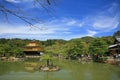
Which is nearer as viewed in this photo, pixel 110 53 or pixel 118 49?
pixel 118 49

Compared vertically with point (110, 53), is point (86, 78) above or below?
below

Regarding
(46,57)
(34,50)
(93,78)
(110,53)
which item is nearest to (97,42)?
(110,53)

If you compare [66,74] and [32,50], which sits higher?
[32,50]

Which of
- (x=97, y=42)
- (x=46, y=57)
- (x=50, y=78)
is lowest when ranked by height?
(x=50, y=78)

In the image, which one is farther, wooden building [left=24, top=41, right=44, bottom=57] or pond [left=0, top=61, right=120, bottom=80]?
wooden building [left=24, top=41, right=44, bottom=57]

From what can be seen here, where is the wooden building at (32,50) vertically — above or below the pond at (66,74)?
above

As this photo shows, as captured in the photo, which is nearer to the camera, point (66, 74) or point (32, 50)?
point (66, 74)

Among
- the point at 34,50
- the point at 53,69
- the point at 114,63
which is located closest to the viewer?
the point at 53,69

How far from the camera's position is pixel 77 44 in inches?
1535

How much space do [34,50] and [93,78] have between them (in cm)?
3671

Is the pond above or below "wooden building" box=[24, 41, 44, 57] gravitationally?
below

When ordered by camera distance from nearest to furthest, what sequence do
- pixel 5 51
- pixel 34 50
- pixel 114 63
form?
pixel 114 63 → pixel 5 51 → pixel 34 50

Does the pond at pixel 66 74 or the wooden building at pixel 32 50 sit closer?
the pond at pixel 66 74

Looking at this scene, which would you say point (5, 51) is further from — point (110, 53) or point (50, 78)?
point (50, 78)
